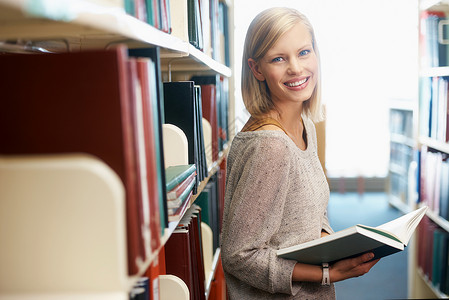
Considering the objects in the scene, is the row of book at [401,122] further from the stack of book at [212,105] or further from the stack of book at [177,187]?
the stack of book at [177,187]

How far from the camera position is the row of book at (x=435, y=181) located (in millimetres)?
2303

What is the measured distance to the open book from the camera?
0.96 metres

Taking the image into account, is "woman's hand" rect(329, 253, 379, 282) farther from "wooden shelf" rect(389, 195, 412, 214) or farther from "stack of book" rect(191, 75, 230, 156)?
"wooden shelf" rect(389, 195, 412, 214)

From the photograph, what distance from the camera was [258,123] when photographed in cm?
116

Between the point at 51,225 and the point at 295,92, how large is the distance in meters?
0.86

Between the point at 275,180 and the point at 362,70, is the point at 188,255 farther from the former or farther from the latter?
the point at 362,70

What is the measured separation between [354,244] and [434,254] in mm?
1697

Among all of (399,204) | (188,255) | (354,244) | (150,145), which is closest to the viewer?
(150,145)

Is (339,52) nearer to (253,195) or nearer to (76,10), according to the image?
(253,195)

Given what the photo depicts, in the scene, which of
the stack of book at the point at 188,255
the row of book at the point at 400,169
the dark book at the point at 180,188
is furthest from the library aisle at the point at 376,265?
the dark book at the point at 180,188

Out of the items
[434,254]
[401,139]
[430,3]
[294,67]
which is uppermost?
[430,3]

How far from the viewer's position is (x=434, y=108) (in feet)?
7.82

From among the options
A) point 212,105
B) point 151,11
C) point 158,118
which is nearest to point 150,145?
point 158,118

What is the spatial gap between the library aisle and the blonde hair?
202 cm
